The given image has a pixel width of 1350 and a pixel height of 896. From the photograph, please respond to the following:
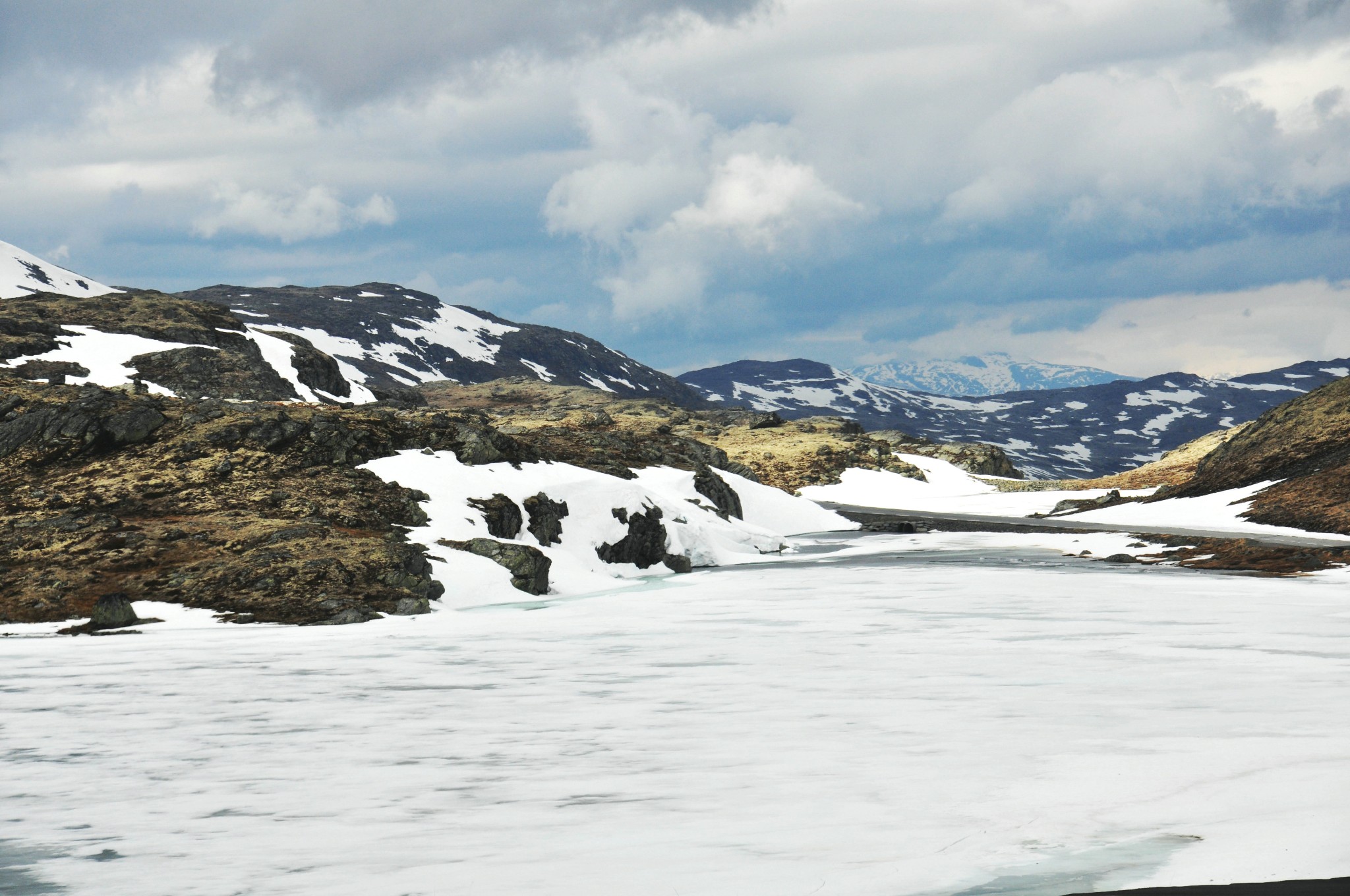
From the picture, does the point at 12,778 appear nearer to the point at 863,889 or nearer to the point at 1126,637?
the point at 863,889

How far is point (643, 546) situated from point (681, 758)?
27.5 m

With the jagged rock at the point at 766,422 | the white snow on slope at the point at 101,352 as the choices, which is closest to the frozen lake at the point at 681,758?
the white snow on slope at the point at 101,352

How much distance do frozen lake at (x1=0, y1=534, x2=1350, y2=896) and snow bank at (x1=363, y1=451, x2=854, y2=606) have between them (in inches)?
248

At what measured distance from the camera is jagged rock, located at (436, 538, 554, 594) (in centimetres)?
3183

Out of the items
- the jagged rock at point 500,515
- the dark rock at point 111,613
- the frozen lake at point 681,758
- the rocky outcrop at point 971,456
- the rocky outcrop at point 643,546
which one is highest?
the rocky outcrop at point 971,456

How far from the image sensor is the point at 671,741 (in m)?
13.4

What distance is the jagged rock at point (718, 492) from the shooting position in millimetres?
57906

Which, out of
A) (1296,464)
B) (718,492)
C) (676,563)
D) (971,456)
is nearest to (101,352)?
(718,492)

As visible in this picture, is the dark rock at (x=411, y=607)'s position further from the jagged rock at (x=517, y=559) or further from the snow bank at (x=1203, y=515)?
the snow bank at (x=1203, y=515)

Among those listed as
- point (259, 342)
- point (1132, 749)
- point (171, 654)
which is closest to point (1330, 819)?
point (1132, 749)

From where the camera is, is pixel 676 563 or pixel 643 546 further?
pixel 676 563

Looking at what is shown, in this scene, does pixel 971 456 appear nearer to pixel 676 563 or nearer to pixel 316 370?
pixel 316 370

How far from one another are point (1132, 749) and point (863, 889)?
19.0 ft

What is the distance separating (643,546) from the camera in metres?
39.9
